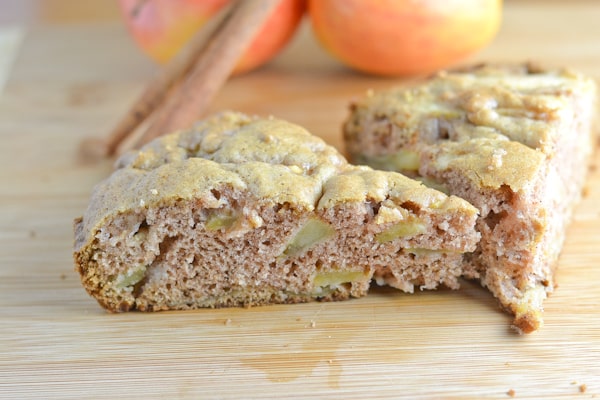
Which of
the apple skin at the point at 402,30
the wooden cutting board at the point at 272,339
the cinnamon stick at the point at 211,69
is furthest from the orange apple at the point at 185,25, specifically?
the wooden cutting board at the point at 272,339

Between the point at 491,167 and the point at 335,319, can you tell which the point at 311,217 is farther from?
the point at 491,167

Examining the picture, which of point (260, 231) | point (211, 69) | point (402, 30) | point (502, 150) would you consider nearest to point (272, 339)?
point (260, 231)

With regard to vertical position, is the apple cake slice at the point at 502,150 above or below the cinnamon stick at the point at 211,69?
above

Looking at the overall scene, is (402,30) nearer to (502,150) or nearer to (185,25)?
(185,25)

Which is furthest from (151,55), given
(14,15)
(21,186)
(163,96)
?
(14,15)

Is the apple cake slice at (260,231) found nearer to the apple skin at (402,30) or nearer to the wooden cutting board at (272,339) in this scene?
the wooden cutting board at (272,339)

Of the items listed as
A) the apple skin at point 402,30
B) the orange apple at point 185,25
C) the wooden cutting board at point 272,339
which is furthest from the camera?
the orange apple at point 185,25

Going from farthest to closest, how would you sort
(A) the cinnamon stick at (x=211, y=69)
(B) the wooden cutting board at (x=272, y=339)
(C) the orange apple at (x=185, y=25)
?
(C) the orange apple at (x=185, y=25) → (A) the cinnamon stick at (x=211, y=69) → (B) the wooden cutting board at (x=272, y=339)
